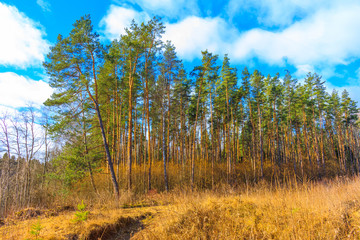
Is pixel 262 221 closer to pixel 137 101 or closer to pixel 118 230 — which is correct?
pixel 118 230

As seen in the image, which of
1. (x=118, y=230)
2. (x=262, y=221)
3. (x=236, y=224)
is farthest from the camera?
(x=118, y=230)

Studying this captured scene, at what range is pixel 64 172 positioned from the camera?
10055 mm

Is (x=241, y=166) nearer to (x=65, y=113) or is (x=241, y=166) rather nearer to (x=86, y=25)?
(x=65, y=113)

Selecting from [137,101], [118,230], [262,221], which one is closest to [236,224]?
[262,221]

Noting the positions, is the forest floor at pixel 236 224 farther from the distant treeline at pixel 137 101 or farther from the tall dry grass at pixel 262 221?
the distant treeline at pixel 137 101

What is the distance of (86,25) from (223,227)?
12.6 m

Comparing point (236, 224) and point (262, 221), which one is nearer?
point (236, 224)

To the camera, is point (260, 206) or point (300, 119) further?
point (300, 119)

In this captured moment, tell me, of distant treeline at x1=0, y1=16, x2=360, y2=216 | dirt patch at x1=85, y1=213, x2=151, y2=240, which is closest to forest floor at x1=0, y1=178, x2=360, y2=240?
dirt patch at x1=85, y1=213, x2=151, y2=240

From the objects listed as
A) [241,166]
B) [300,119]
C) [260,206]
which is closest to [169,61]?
[260,206]

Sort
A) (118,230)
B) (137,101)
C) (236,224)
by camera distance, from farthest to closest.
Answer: (137,101) < (118,230) < (236,224)

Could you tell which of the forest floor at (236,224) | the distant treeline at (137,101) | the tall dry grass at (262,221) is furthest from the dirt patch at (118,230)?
the distant treeline at (137,101)

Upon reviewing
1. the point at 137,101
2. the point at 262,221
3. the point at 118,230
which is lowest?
the point at 118,230

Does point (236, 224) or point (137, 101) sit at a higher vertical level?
point (137, 101)
